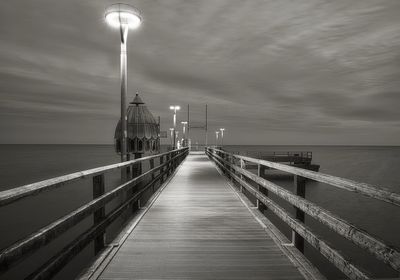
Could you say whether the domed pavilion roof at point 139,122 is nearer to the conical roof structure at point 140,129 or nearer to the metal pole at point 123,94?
the conical roof structure at point 140,129

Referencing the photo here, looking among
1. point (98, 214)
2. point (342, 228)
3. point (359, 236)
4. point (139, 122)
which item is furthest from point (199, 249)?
point (139, 122)

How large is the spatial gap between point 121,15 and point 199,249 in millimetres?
5917

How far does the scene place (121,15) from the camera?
7.09 m

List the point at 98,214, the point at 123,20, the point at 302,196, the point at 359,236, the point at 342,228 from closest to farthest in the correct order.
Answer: the point at 359,236 → the point at 342,228 → the point at 302,196 → the point at 98,214 → the point at 123,20

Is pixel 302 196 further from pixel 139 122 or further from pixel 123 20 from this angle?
pixel 139 122

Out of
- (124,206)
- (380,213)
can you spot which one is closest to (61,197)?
(124,206)

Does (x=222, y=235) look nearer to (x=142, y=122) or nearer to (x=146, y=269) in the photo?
(x=146, y=269)

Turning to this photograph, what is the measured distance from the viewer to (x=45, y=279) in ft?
8.14

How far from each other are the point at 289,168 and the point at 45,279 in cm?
338

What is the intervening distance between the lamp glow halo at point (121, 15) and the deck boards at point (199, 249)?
Result: 188 inches

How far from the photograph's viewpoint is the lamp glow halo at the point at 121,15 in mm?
7008

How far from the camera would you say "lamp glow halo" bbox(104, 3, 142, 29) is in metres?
7.01

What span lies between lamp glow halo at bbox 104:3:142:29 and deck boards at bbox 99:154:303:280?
4778 mm

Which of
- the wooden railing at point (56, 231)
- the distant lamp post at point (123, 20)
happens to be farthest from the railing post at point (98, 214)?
the distant lamp post at point (123, 20)
